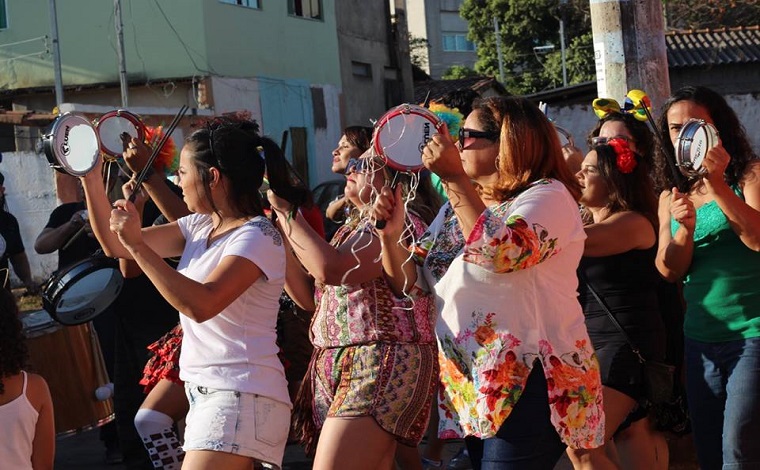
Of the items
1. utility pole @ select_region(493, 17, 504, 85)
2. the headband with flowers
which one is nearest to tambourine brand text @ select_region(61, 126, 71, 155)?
the headband with flowers

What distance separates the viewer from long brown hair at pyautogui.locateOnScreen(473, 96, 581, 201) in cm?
354

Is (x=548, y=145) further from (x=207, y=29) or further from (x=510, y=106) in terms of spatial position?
(x=207, y=29)

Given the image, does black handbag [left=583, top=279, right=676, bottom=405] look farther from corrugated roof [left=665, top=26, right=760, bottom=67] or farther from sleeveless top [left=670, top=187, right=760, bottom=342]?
corrugated roof [left=665, top=26, right=760, bottom=67]

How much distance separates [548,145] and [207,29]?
59.9ft

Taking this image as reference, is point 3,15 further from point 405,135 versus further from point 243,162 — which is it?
point 405,135

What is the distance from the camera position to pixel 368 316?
166 inches

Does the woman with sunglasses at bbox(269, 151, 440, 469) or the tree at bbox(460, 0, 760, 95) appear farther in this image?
the tree at bbox(460, 0, 760, 95)

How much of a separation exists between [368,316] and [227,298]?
0.77m

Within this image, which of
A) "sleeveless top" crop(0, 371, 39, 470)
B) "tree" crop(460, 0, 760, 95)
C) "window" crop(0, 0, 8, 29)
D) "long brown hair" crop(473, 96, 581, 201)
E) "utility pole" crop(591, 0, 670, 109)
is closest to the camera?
"long brown hair" crop(473, 96, 581, 201)

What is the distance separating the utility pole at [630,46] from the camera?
244 inches

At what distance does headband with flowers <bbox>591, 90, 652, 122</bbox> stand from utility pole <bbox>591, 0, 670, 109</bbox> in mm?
354

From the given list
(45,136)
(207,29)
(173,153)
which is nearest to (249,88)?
(207,29)

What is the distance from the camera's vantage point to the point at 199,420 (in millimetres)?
3676

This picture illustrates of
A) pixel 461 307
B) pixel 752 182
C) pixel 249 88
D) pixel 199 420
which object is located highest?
pixel 249 88
